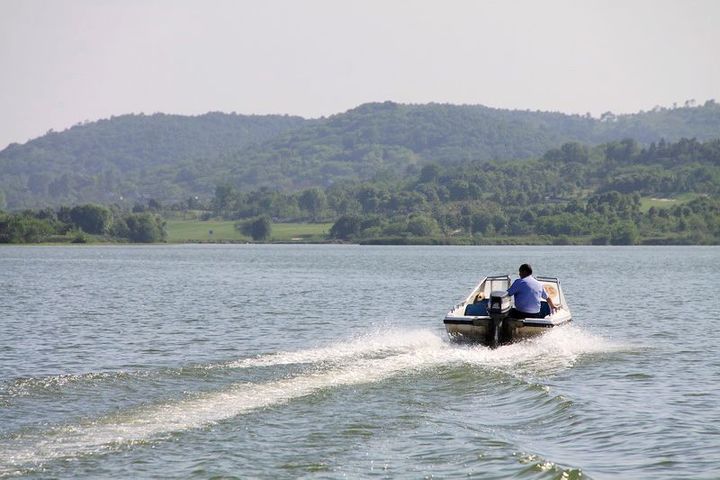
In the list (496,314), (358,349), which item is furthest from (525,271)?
(358,349)

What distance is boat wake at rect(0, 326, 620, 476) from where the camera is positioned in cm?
1806

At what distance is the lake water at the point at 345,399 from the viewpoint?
17.3 m

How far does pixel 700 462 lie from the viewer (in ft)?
57.3

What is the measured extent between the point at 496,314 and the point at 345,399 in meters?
8.51

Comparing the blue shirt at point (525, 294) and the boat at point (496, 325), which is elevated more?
the blue shirt at point (525, 294)

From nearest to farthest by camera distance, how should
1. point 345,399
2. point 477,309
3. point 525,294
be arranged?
point 345,399
point 525,294
point 477,309

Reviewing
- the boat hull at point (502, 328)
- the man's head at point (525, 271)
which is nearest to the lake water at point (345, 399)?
the boat hull at point (502, 328)

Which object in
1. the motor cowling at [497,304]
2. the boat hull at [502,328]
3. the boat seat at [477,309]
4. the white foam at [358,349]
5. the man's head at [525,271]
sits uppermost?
the man's head at [525,271]

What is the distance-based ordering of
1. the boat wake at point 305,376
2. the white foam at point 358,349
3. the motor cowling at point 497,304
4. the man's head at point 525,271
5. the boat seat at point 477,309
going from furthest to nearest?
1. the boat seat at point 477,309
2. the man's head at point 525,271
3. the motor cowling at point 497,304
4. the white foam at point 358,349
5. the boat wake at point 305,376

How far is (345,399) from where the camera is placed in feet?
74.0

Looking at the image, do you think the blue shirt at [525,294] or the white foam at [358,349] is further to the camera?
the blue shirt at [525,294]

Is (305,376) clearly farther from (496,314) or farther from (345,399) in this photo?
(496,314)

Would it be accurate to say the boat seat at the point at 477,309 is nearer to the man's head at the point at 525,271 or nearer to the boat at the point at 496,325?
the boat at the point at 496,325

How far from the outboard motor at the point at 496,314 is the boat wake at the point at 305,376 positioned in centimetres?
42
